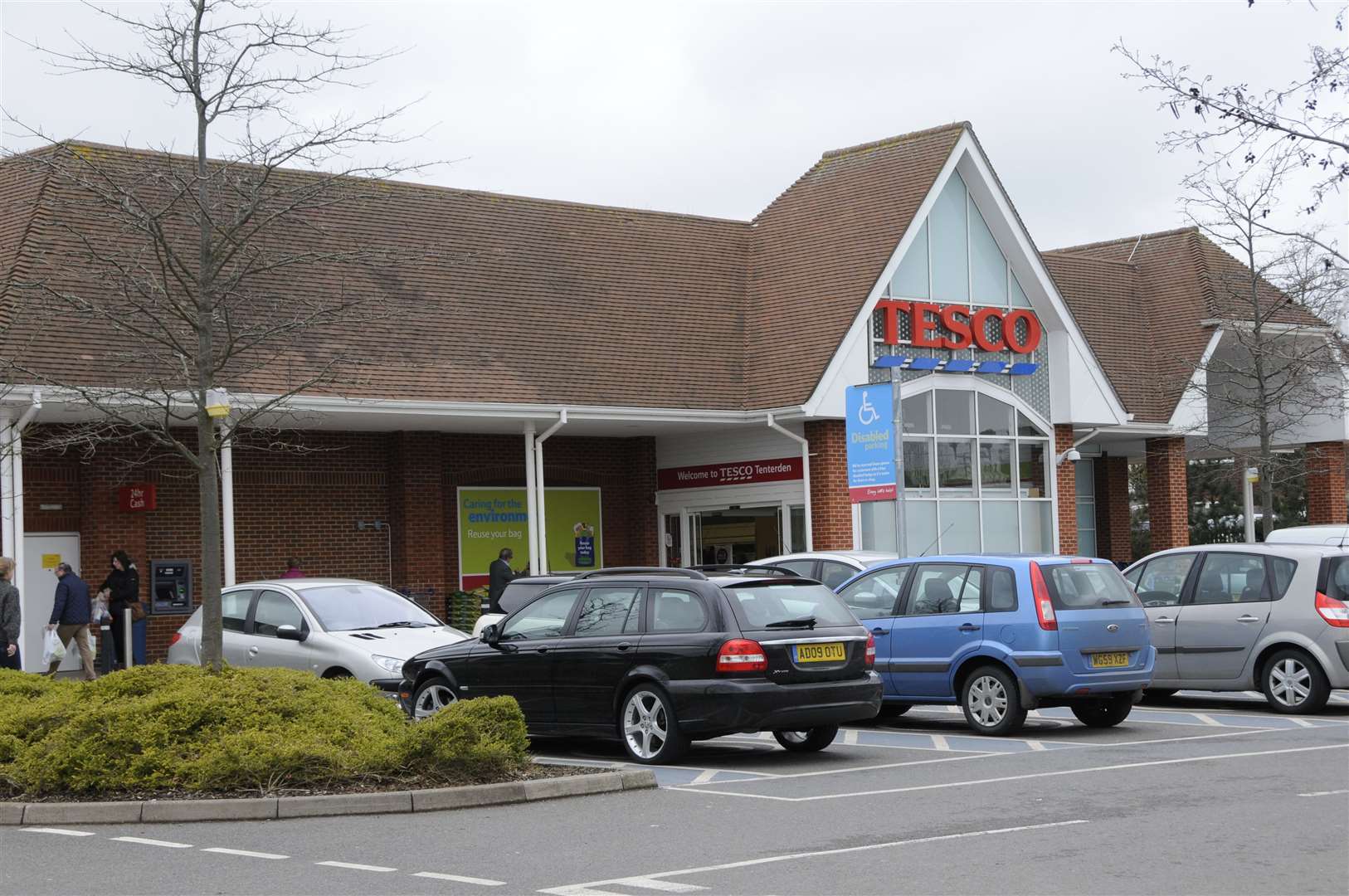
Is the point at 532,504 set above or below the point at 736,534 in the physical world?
above

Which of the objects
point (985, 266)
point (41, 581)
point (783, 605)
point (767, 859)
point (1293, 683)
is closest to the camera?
point (767, 859)

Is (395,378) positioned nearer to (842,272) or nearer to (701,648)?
(842,272)

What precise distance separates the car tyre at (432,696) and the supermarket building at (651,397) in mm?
7852

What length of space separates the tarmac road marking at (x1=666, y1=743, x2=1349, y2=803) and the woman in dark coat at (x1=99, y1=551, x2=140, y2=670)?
12.3 metres

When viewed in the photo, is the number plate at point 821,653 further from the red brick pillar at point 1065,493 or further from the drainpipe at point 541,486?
the red brick pillar at point 1065,493

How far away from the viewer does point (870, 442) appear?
23125mm

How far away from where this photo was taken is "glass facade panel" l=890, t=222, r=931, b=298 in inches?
1104

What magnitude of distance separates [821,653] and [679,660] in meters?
1.13

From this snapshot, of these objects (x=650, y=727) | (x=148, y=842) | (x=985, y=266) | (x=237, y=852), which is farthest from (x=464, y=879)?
(x=985, y=266)

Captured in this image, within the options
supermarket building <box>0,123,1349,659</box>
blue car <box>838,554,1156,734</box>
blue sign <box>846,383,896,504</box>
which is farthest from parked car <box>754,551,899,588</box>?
supermarket building <box>0,123,1349,659</box>

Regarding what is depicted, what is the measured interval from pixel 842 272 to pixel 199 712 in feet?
58.7

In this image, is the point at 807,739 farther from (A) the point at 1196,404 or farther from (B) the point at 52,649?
(A) the point at 1196,404

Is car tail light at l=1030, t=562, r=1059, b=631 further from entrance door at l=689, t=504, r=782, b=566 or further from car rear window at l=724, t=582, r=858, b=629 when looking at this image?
entrance door at l=689, t=504, r=782, b=566

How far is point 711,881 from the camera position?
8.06 metres
